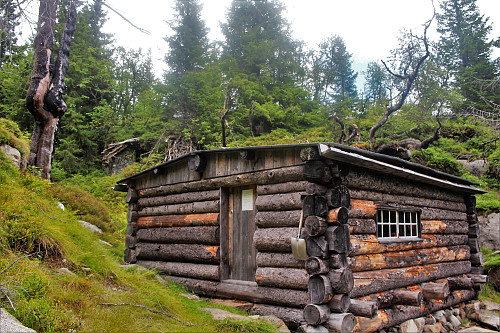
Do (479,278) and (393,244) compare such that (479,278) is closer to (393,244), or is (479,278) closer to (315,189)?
(393,244)

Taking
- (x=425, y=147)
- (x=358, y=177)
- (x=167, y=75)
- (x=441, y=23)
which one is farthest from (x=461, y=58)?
(x=358, y=177)

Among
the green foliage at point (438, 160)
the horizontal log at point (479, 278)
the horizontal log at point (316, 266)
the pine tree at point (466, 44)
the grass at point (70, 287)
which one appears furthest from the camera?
the pine tree at point (466, 44)

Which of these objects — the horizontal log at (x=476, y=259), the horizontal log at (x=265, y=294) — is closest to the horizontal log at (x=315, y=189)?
the horizontal log at (x=265, y=294)

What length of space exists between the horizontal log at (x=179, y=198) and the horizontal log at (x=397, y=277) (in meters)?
3.90

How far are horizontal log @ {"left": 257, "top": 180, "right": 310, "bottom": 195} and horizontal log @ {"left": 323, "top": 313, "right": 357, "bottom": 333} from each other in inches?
91.4

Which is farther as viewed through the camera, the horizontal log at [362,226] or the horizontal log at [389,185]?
the horizontal log at [389,185]

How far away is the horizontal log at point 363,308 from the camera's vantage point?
225 inches

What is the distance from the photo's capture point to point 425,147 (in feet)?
61.6

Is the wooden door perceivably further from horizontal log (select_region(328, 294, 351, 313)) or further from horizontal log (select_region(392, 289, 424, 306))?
horizontal log (select_region(392, 289, 424, 306))

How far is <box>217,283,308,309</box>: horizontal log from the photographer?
20.9 feet

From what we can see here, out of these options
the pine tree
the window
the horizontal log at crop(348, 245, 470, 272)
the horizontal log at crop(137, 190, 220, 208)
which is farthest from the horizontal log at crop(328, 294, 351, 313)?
the pine tree

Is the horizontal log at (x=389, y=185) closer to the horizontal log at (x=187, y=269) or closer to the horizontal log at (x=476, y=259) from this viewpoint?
the horizontal log at (x=476, y=259)

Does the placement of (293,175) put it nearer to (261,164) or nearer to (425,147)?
(261,164)

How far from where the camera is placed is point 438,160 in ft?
57.2
